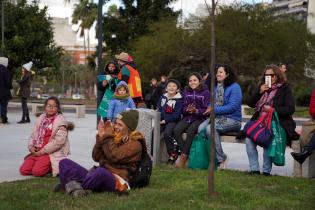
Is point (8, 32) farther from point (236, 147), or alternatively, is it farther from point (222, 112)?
point (222, 112)

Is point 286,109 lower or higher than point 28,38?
lower

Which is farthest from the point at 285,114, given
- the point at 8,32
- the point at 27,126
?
the point at 8,32

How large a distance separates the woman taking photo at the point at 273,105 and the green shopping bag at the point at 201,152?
27.8 inches

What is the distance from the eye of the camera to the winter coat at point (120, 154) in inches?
269

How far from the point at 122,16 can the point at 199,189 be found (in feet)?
141

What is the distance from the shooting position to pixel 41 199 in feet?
21.3

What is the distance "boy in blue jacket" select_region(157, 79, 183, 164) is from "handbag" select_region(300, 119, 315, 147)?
2.06 meters

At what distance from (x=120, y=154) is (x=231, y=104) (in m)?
2.71

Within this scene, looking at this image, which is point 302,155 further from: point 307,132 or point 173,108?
point 173,108

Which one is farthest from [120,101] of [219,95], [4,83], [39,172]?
[4,83]

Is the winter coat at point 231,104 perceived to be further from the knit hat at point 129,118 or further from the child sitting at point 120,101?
the knit hat at point 129,118

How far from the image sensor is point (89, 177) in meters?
6.66

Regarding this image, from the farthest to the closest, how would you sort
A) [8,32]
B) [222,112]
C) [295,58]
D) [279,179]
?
[295,58] < [8,32] < [222,112] < [279,179]

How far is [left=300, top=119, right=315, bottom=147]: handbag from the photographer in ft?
26.8
